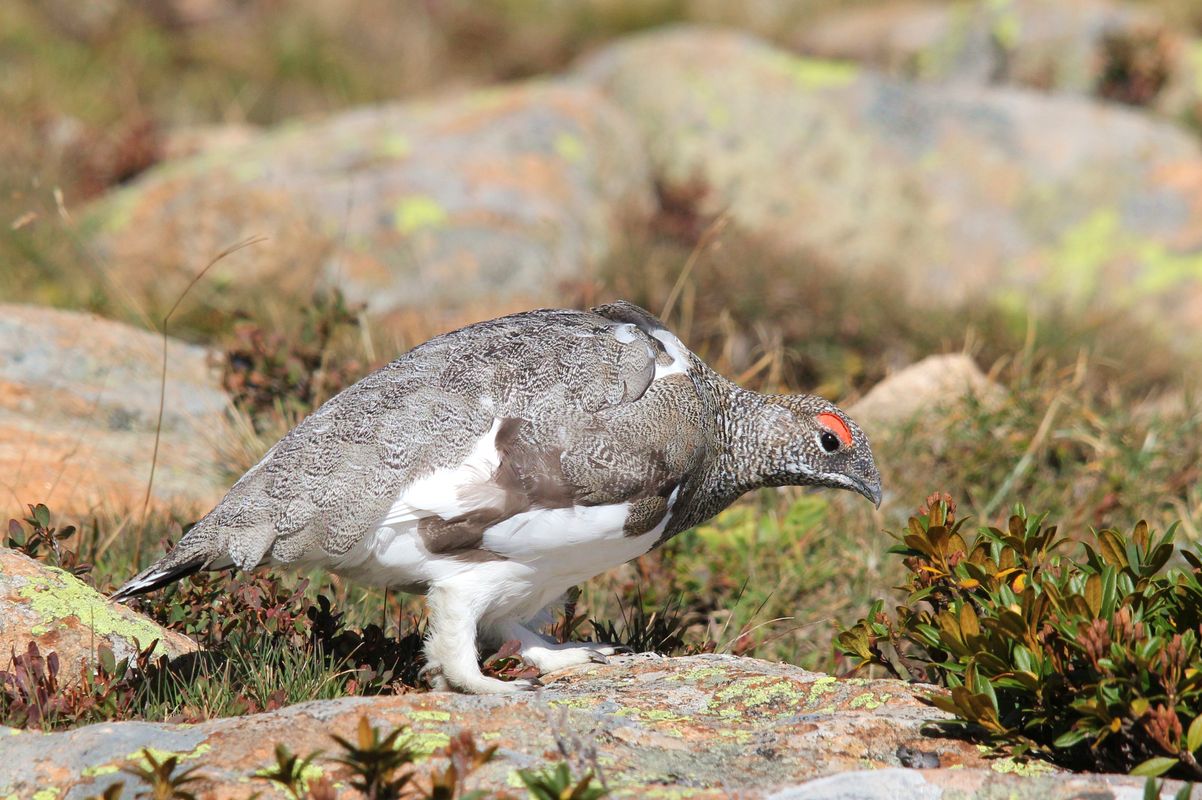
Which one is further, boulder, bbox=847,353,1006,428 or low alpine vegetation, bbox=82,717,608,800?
boulder, bbox=847,353,1006,428

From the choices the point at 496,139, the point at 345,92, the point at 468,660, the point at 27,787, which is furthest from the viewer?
the point at 345,92

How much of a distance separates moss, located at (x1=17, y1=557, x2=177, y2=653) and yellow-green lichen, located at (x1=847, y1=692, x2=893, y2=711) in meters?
2.03

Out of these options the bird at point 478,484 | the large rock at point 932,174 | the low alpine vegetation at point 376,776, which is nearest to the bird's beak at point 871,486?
the bird at point 478,484

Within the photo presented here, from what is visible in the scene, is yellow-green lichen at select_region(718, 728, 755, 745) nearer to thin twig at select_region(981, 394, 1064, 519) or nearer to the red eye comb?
the red eye comb

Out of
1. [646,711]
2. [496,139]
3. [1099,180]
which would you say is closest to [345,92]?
[496,139]

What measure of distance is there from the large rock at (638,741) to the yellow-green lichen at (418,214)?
18.8 feet

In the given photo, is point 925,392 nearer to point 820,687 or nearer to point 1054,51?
point 820,687

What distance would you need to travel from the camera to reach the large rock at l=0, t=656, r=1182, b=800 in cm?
296

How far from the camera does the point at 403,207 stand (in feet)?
29.7

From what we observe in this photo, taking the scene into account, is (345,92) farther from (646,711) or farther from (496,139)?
(646,711)

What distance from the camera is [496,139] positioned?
9.69 metres

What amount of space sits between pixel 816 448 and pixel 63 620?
2537 millimetres

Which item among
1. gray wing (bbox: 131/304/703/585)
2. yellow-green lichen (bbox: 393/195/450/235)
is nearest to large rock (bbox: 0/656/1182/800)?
gray wing (bbox: 131/304/703/585)

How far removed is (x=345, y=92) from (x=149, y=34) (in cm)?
221
